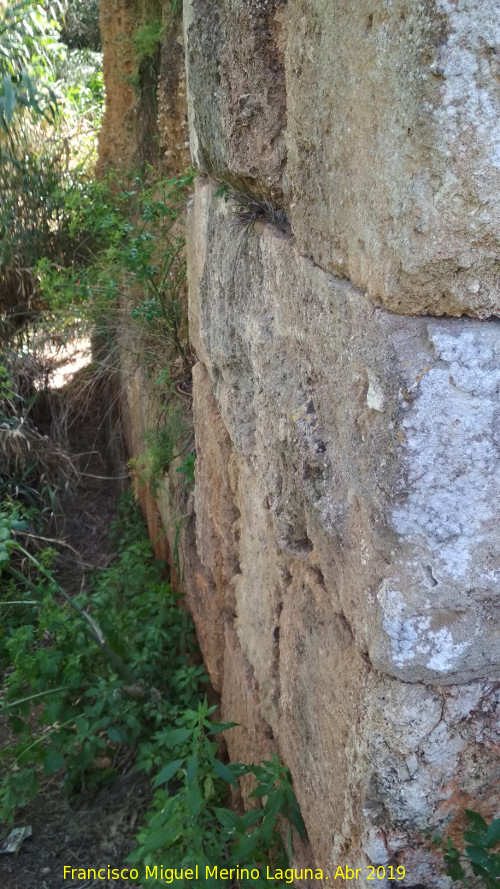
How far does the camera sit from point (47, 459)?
13.4 feet

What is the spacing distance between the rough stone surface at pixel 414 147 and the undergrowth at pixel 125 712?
4.14 feet

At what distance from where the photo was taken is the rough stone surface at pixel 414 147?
31.0 inches

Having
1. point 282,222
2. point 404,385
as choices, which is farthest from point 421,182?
point 282,222

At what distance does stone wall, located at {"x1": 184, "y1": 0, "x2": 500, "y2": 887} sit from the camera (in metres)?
0.84

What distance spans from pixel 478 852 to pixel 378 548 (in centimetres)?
44

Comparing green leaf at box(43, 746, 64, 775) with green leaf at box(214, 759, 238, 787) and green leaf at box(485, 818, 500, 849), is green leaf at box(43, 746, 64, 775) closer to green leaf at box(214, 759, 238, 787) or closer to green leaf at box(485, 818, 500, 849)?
green leaf at box(214, 759, 238, 787)

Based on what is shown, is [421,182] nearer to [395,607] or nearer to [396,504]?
[396,504]

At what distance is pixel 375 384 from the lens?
3.18 ft

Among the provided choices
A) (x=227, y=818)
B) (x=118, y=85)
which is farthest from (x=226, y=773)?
(x=118, y=85)

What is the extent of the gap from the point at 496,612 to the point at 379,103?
26.1 inches

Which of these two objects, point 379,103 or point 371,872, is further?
point 371,872

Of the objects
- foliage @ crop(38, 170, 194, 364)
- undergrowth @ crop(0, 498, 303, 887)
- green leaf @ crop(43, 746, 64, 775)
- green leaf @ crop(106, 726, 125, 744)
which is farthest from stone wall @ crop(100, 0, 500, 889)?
foliage @ crop(38, 170, 194, 364)

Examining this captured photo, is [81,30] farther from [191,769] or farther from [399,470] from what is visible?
[399,470]

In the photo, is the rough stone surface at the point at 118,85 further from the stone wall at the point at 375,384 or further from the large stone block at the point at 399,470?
the large stone block at the point at 399,470
